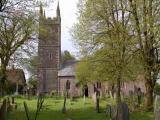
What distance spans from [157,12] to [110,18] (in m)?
4.09

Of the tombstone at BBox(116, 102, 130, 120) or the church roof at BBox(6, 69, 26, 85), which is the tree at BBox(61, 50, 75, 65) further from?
the tombstone at BBox(116, 102, 130, 120)

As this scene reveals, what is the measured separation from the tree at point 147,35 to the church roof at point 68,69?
68500 mm

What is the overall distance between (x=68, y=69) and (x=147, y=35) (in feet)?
235

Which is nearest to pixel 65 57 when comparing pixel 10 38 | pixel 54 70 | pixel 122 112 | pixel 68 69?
pixel 54 70

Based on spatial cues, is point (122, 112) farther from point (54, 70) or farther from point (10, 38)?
point (54, 70)

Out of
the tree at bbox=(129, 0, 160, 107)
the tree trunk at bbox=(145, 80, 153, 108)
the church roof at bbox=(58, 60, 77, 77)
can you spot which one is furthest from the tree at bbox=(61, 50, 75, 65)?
the tree at bbox=(129, 0, 160, 107)

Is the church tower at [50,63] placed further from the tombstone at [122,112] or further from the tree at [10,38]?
the tombstone at [122,112]

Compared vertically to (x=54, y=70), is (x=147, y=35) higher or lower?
lower

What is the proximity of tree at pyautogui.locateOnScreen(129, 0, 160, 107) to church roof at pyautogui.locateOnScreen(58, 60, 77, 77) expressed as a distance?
68.5 metres

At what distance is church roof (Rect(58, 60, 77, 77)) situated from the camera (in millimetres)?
97500

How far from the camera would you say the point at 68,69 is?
9912 centimetres

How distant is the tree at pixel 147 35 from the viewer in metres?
27.5

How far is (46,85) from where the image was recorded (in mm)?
99438

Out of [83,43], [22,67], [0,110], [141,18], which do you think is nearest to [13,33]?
[22,67]
